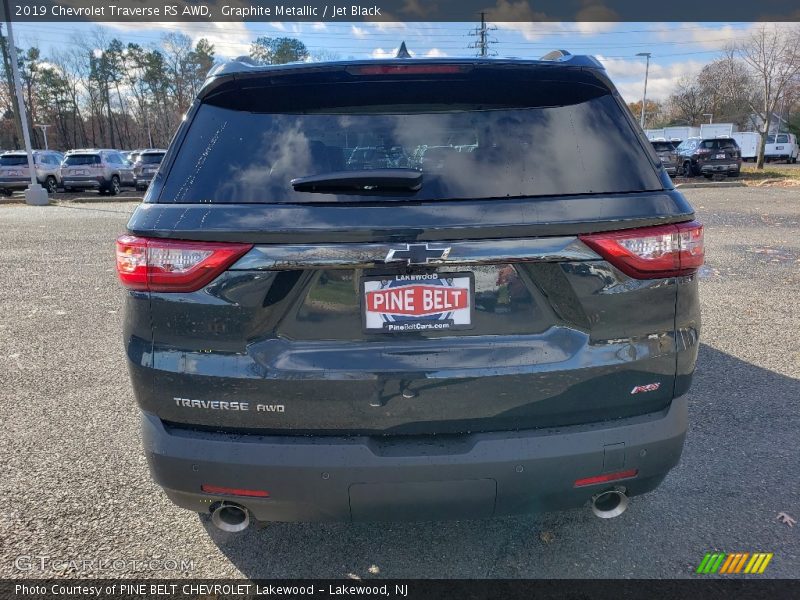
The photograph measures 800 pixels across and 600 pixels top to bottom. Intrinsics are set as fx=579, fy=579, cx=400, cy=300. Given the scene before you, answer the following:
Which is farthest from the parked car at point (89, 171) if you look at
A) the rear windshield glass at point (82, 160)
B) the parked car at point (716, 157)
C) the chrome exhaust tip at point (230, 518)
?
the parked car at point (716, 157)

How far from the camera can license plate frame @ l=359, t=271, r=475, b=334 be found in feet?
6.03

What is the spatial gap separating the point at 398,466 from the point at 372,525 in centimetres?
91

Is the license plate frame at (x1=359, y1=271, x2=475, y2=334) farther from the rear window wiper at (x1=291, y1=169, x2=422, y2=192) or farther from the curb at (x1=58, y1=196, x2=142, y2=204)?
the curb at (x1=58, y1=196, x2=142, y2=204)

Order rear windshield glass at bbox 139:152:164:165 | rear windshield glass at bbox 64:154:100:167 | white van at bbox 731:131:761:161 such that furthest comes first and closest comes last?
1. white van at bbox 731:131:761:161
2. rear windshield glass at bbox 139:152:164:165
3. rear windshield glass at bbox 64:154:100:167

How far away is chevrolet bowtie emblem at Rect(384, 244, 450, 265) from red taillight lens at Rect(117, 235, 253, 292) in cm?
46

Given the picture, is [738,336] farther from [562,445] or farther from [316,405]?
[316,405]

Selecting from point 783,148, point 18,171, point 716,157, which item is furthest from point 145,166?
point 783,148

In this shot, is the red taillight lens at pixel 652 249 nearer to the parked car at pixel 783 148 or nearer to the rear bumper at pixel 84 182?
the rear bumper at pixel 84 182

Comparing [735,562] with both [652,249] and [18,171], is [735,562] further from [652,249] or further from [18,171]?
[18,171]

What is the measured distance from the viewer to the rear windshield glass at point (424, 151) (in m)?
1.91

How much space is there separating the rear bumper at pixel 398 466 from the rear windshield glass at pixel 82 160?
25134mm

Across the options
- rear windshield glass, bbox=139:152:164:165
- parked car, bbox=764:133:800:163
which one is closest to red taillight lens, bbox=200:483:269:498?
rear windshield glass, bbox=139:152:164:165

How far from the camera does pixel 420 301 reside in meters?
1.85

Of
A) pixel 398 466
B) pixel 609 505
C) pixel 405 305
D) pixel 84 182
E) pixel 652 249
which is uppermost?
pixel 652 249
